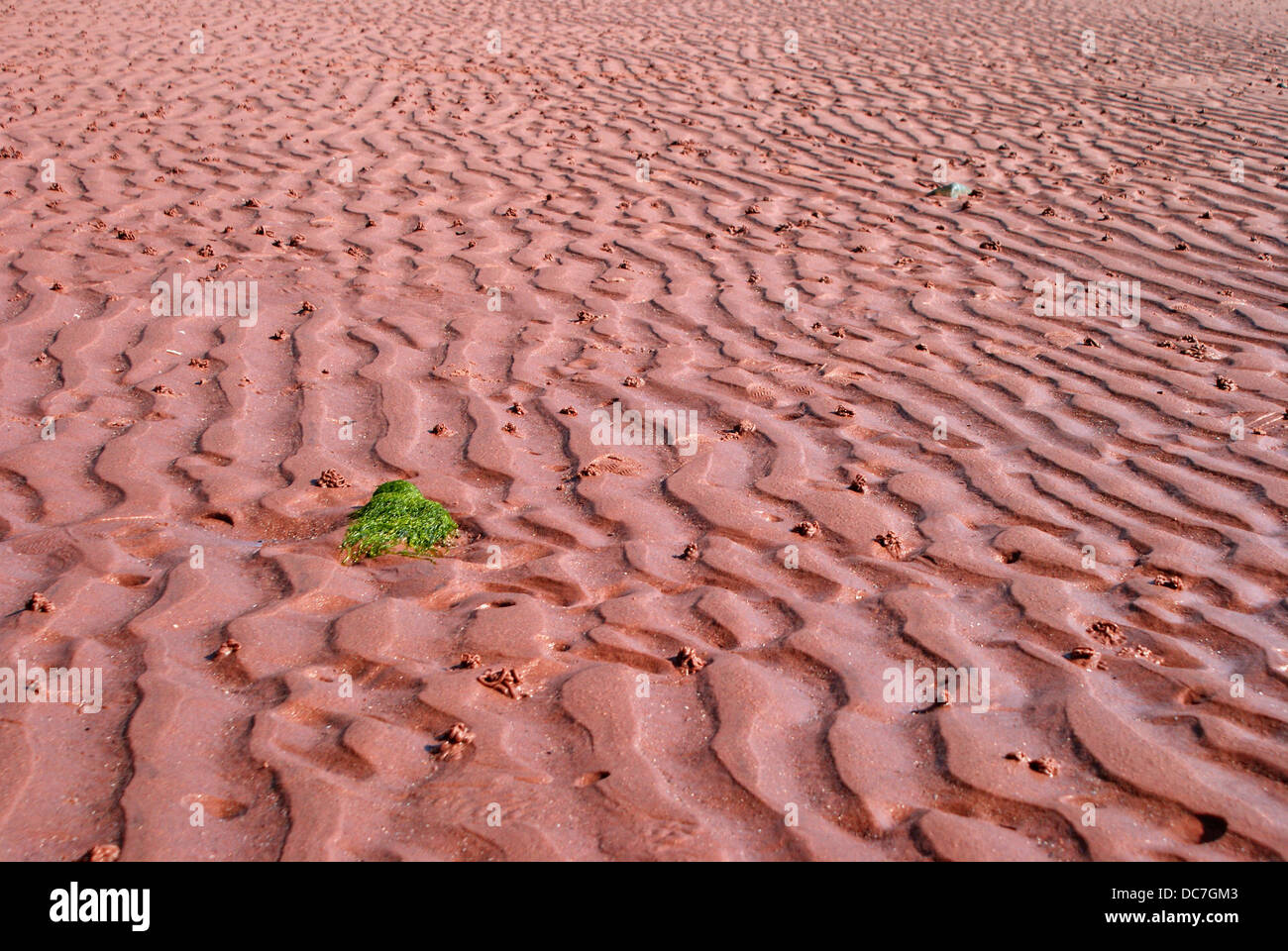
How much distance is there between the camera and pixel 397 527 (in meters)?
3.34

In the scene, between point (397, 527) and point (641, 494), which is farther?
point (641, 494)

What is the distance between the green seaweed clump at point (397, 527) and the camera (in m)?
3.29

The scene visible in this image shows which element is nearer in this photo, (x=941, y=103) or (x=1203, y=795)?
(x=1203, y=795)

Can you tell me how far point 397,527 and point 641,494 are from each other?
0.85m

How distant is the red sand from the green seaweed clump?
0.07 metres

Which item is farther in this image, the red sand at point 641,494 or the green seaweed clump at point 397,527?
the green seaweed clump at point 397,527

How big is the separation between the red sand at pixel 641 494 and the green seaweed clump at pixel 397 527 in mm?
73

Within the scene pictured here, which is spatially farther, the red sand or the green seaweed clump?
the green seaweed clump

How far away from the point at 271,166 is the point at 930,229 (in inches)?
175

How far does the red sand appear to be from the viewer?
2426 mm

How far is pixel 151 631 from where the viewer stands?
9.55 feet
